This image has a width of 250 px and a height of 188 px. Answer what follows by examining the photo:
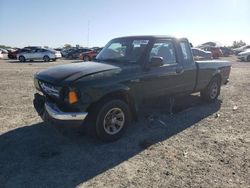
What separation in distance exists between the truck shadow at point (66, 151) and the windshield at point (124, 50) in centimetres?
107

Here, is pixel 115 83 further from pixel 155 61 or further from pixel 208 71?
pixel 208 71

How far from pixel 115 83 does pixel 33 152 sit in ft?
6.02

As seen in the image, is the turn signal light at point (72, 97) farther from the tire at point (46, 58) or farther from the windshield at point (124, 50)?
the tire at point (46, 58)

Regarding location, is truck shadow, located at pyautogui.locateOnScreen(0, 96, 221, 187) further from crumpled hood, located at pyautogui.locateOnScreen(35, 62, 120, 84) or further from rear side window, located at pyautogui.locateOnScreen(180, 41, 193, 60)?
rear side window, located at pyautogui.locateOnScreen(180, 41, 193, 60)

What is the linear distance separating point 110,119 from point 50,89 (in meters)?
1.20

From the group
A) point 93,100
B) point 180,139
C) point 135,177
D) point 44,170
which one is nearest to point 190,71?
point 180,139

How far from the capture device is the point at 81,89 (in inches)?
188

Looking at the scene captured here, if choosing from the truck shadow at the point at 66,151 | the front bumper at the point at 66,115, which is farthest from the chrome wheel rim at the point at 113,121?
the front bumper at the point at 66,115

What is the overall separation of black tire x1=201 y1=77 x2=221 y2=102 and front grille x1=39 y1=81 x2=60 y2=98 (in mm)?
4773

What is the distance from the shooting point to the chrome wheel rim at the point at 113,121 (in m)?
5.27

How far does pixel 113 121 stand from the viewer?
5.40m

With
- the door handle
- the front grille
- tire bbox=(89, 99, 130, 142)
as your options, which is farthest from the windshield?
the front grille

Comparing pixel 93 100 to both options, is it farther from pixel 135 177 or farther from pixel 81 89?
pixel 135 177

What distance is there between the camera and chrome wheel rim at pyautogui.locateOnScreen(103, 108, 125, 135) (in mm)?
5266
